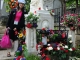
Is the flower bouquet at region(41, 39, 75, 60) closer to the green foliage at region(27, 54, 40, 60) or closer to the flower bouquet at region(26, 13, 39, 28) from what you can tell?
the green foliage at region(27, 54, 40, 60)

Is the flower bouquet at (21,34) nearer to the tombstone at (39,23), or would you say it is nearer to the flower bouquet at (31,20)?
the tombstone at (39,23)

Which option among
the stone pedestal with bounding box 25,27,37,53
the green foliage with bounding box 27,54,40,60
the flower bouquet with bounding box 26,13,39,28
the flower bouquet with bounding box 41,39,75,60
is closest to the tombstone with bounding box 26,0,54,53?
the stone pedestal with bounding box 25,27,37,53

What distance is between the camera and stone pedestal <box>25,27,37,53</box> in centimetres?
689

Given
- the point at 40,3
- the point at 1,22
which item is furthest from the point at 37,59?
the point at 1,22

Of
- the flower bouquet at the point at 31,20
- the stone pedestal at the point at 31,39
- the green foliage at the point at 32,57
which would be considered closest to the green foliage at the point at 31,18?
the flower bouquet at the point at 31,20

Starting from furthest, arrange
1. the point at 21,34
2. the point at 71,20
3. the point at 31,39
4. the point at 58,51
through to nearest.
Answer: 1. the point at 71,20
2. the point at 21,34
3. the point at 31,39
4. the point at 58,51

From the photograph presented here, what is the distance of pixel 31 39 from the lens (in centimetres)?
694

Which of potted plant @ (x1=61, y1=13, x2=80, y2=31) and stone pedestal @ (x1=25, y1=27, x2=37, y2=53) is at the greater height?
potted plant @ (x1=61, y1=13, x2=80, y2=31)

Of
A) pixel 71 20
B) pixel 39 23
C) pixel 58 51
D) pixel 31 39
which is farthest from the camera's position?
pixel 39 23

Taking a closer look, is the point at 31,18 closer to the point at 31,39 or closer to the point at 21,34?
the point at 31,39

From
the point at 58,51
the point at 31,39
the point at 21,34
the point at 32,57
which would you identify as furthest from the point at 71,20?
the point at 32,57

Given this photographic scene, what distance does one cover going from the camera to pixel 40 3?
842 centimetres

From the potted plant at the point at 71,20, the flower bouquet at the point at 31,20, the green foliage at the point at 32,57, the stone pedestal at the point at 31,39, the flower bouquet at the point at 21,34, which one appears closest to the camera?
the green foliage at the point at 32,57

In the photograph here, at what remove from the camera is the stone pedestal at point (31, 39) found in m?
6.89
